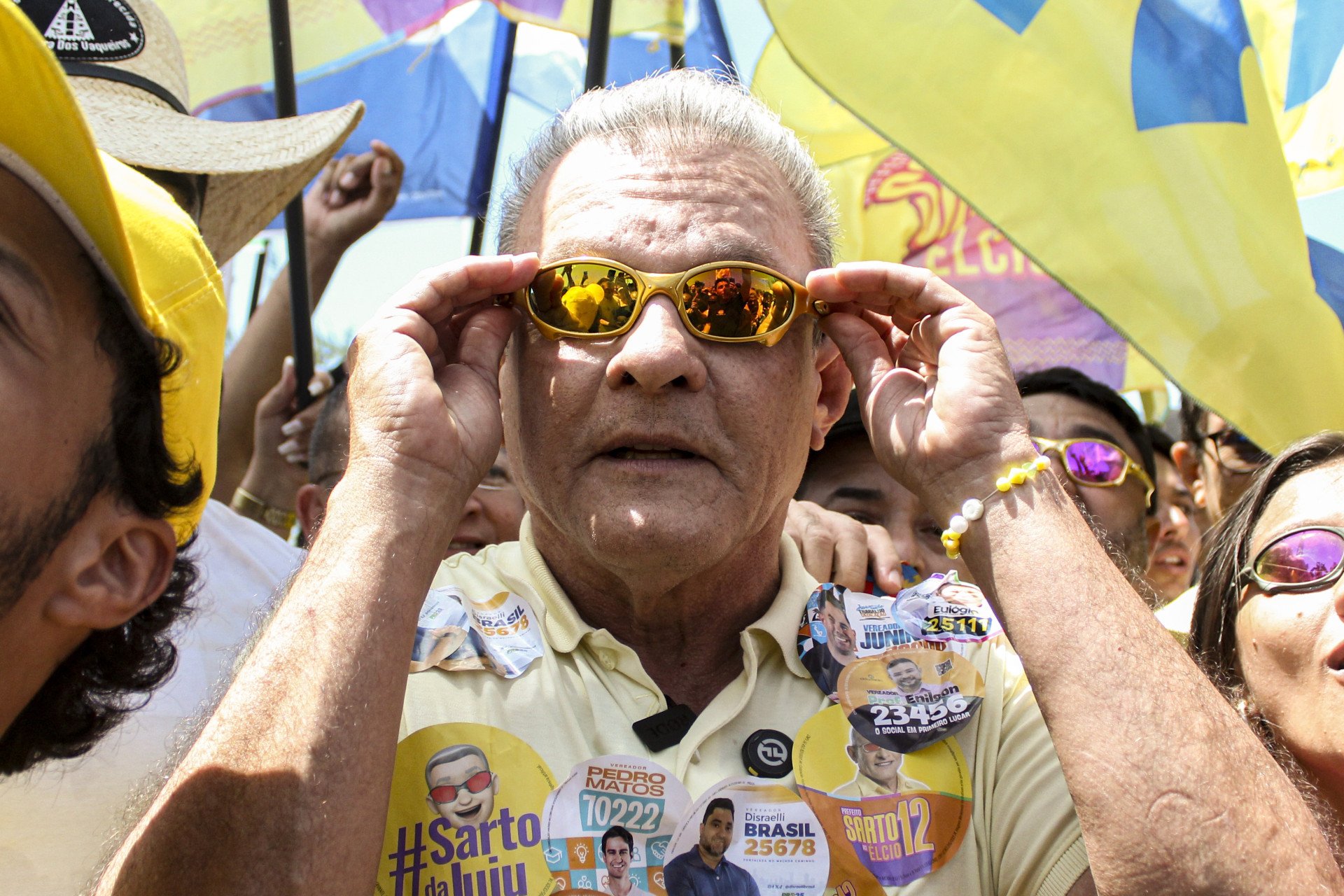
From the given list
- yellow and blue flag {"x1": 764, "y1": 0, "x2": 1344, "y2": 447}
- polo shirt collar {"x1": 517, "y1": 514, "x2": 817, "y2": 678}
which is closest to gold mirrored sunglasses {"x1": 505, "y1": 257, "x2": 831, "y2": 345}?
polo shirt collar {"x1": 517, "y1": 514, "x2": 817, "y2": 678}

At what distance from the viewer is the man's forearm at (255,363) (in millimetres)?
4488

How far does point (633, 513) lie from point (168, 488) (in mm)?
778

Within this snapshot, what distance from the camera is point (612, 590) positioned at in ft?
7.36

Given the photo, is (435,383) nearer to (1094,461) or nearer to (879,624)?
(879,624)

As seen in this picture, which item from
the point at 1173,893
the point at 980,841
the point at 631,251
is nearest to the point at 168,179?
the point at 631,251

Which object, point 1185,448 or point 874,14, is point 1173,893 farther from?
point 1185,448

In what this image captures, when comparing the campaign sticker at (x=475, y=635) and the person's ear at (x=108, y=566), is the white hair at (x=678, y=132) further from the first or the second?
the person's ear at (x=108, y=566)

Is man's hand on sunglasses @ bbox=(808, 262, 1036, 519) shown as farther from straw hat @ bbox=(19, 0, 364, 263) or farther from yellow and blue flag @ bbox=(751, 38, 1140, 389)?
yellow and blue flag @ bbox=(751, 38, 1140, 389)

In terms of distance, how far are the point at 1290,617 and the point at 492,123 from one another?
4013 mm

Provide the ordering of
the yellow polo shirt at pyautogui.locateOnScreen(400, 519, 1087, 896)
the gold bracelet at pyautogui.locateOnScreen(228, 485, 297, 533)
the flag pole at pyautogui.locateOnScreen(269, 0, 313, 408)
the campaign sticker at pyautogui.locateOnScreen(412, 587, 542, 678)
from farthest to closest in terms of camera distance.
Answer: the gold bracelet at pyautogui.locateOnScreen(228, 485, 297, 533), the flag pole at pyautogui.locateOnScreen(269, 0, 313, 408), the campaign sticker at pyautogui.locateOnScreen(412, 587, 542, 678), the yellow polo shirt at pyautogui.locateOnScreen(400, 519, 1087, 896)

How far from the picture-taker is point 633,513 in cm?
206

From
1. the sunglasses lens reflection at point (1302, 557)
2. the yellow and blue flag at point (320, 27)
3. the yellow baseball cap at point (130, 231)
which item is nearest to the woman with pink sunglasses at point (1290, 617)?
the sunglasses lens reflection at point (1302, 557)

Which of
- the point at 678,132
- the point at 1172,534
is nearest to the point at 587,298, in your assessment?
the point at 678,132

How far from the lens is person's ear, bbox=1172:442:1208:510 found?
434 cm
